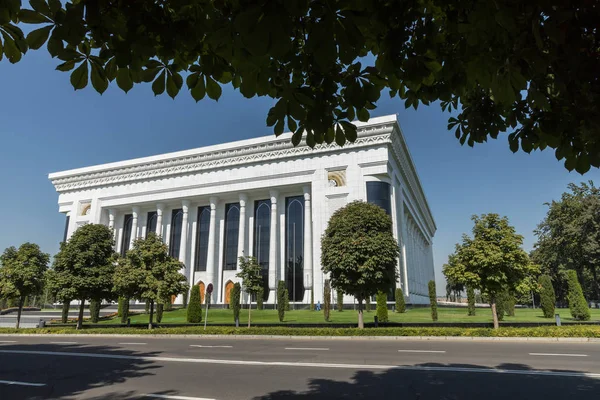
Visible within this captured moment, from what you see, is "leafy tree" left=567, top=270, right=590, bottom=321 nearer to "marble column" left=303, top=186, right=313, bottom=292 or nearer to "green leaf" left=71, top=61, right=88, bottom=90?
"marble column" left=303, top=186, right=313, bottom=292

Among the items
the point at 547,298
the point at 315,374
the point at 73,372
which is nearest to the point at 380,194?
the point at 547,298

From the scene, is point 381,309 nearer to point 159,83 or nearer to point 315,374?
point 315,374

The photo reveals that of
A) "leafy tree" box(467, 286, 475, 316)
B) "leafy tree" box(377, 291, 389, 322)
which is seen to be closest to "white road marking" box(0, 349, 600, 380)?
"leafy tree" box(377, 291, 389, 322)

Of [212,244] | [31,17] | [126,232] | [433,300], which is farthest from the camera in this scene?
[126,232]

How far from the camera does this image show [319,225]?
Answer: 1731 inches

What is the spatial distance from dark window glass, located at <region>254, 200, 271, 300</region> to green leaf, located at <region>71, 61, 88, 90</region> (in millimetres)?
45091

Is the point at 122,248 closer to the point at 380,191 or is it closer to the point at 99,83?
the point at 380,191

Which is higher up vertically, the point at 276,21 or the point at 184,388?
the point at 276,21

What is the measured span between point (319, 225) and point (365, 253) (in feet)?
73.9

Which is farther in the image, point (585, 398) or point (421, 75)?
point (585, 398)

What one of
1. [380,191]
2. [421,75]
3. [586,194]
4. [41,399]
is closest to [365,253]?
[41,399]

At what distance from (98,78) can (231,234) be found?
164 feet

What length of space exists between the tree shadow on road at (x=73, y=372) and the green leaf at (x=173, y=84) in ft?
23.1

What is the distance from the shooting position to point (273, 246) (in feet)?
153
